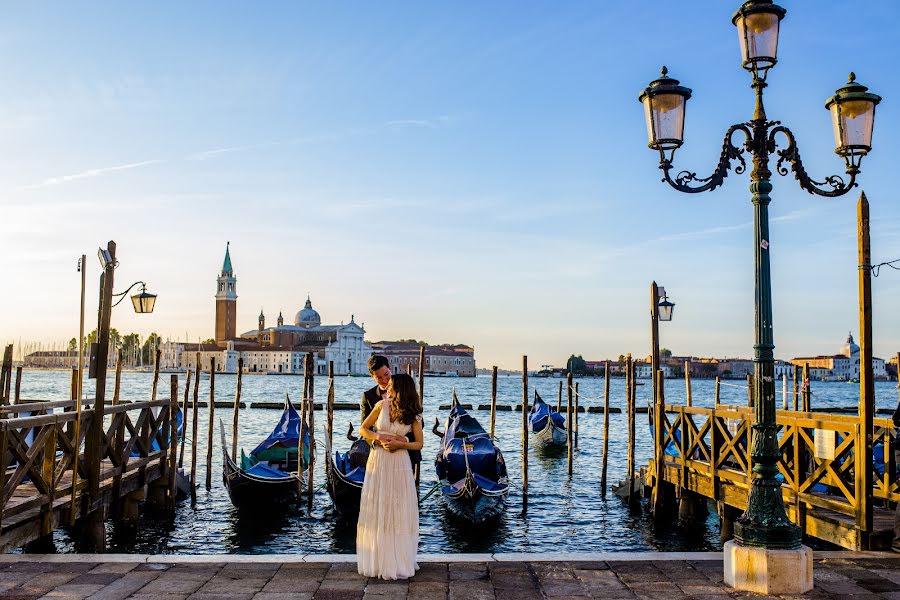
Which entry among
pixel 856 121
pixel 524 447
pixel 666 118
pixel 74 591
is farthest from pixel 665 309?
pixel 74 591

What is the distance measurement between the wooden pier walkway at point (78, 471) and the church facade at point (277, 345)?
97353 millimetres

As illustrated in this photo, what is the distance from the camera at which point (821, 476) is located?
22.4 feet

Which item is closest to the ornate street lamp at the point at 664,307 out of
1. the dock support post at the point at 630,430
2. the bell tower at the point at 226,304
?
the dock support post at the point at 630,430

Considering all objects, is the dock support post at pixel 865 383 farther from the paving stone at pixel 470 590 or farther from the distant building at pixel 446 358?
the distant building at pixel 446 358

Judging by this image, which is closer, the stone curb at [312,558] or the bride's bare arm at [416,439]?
the bride's bare arm at [416,439]

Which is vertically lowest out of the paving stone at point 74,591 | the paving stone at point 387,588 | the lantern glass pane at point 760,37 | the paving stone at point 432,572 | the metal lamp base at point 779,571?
the paving stone at point 387,588

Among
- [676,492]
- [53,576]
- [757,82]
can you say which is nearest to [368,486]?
[53,576]

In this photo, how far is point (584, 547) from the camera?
10172 mm

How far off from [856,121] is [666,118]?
1148 millimetres

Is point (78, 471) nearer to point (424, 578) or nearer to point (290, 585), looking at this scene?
point (290, 585)

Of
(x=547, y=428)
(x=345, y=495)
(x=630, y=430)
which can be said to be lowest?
(x=547, y=428)

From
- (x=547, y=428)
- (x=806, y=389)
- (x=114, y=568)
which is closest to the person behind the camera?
(x=114, y=568)

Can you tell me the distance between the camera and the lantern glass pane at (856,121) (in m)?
4.78

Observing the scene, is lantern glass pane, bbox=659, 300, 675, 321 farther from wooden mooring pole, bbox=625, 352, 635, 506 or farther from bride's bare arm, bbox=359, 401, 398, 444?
bride's bare arm, bbox=359, 401, 398, 444
